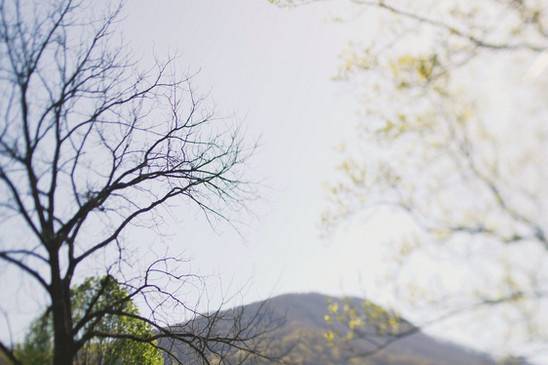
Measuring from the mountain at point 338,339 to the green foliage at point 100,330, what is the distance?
900mm

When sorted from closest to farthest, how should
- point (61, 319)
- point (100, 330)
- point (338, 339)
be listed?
1. point (338, 339)
2. point (61, 319)
3. point (100, 330)

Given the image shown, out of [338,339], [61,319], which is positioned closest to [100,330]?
[61,319]

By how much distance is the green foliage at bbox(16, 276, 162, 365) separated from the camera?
543 cm

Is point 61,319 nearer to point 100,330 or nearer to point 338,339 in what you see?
point 100,330

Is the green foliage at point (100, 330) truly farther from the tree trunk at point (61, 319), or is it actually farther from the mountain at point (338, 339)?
the mountain at point (338, 339)

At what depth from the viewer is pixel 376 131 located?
6410mm

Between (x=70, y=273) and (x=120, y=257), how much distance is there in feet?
2.38

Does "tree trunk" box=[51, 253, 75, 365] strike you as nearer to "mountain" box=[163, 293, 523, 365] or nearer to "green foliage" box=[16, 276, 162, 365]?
"green foliage" box=[16, 276, 162, 365]

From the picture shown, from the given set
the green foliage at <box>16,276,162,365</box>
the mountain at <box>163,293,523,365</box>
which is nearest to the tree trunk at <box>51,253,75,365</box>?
the green foliage at <box>16,276,162,365</box>

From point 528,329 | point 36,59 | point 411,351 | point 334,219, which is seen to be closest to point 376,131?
point 334,219

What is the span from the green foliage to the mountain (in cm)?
90

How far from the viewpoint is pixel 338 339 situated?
Result: 17.0 ft

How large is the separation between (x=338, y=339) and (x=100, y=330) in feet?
11.9

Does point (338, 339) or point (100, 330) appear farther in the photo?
point (100, 330)
